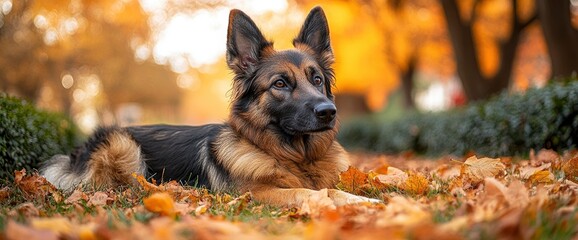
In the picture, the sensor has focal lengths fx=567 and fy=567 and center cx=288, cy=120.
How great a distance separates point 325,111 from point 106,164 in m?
2.54

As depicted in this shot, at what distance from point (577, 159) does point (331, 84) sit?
240cm

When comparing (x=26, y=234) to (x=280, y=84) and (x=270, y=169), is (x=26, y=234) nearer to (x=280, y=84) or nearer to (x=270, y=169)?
(x=270, y=169)

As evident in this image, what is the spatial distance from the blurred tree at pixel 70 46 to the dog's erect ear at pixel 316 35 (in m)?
12.1

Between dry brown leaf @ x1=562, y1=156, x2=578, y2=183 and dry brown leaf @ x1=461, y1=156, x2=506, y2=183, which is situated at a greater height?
dry brown leaf @ x1=461, y1=156, x2=506, y2=183

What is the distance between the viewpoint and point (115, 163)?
19.4ft

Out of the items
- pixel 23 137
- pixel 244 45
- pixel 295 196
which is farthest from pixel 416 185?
pixel 23 137

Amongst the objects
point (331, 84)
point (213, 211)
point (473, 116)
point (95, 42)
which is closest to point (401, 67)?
point (473, 116)

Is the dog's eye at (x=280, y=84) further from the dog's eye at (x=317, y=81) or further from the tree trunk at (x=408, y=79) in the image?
the tree trunk at (x=408, y=79)

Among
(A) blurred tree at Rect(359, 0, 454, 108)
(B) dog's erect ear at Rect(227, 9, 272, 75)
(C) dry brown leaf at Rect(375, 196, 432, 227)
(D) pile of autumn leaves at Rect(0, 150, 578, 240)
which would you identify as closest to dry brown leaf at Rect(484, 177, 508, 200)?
(D) pile of autumn leaves at Rect(0, 150, 578, 240)

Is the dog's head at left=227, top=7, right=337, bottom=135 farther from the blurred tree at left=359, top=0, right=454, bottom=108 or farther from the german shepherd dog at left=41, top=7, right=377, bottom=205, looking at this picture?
the blurred tree at left=359, top=0, right=454, bottom=108

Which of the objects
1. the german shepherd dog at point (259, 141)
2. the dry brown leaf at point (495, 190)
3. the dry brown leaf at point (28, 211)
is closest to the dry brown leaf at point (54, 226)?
the dry brown leaf at point (28, 211)

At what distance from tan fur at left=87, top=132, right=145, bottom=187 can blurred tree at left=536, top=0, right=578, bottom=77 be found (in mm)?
7688

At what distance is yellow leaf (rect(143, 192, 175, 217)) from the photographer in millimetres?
3463

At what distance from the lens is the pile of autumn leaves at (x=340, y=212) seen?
2.59m
